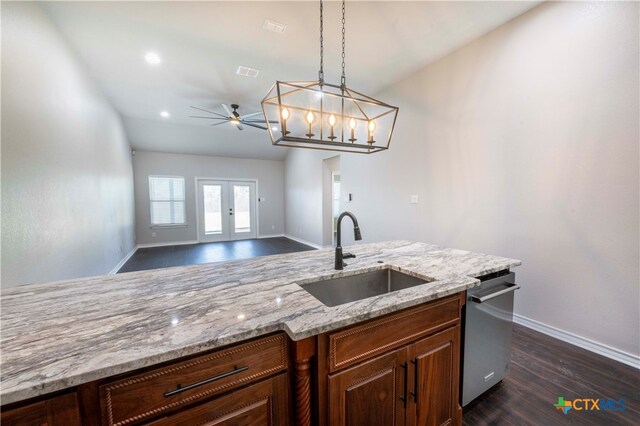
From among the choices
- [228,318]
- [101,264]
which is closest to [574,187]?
[228,318]

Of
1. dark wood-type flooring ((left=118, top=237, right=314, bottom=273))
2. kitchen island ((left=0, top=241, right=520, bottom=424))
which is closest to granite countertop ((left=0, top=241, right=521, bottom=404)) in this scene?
kitchen island ((left=0, top=241, right=520, bottom=424))

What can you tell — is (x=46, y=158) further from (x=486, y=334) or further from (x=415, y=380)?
(x=486, y=334)

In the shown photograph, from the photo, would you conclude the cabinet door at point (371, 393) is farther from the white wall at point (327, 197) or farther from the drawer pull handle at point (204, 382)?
the white wall at point (327, 197)

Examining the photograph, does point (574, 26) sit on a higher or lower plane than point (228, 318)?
higher

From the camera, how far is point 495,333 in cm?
158

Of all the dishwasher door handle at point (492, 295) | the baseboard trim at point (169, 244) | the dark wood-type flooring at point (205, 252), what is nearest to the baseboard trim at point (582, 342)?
the dishwasher door handle at point (492, 295)

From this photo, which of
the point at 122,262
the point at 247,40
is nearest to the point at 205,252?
the point at 122,262

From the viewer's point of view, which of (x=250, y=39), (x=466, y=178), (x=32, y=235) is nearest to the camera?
(x=32, y=235)

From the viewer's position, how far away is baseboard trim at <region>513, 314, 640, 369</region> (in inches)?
76.3

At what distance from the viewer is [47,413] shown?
649mm

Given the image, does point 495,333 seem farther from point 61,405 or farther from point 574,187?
point 61,405

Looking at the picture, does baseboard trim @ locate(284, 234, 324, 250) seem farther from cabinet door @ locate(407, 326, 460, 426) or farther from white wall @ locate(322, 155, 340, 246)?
cabinet door @ locate(407, 326, 460, 426)

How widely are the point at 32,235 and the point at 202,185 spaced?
19.5 ft

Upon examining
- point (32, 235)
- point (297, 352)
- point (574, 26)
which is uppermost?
point (574, 26)
